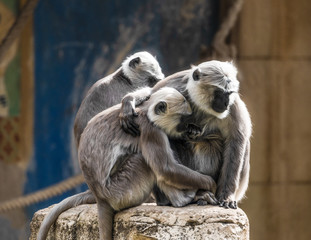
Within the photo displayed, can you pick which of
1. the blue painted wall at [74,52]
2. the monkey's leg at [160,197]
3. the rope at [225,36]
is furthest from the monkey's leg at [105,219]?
the rope at [225,36]

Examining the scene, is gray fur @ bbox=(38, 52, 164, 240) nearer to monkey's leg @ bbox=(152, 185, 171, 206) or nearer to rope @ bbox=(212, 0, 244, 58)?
monkey's leg @ bbox=(152, 185, 171, 206)

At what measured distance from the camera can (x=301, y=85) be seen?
922 centimetres

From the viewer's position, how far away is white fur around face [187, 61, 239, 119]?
16.7ft

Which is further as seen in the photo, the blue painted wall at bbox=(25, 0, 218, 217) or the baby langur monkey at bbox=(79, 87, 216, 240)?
the blue painted wall at bbox=(25, 0, 218, 217)

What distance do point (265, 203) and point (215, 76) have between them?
4.28 metres

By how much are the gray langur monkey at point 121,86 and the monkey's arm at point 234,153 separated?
4.33 ft

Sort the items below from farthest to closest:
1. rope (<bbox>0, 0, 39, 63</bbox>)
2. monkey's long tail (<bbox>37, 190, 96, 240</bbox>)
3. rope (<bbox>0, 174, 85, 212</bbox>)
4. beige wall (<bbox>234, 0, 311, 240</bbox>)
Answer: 1. beige wall (<bbox>234, 0, 311, 240</bbox>)
2. rope (<bbox>0, 174, 85, 212</bbox>)
3. rope (<bbox>0, 0, 39, 63</bbox>)
4. monkey's long tail (<bbox>37, 190, 96, 240</bbox>)

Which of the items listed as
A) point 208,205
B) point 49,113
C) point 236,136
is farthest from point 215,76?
point 49,113

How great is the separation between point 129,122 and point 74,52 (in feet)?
12.1

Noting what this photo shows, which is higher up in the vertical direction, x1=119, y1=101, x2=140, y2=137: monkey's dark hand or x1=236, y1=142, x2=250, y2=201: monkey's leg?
x1=119, y1=101, x2=140, y2=137: monkey's dark hand

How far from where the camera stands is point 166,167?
503cm

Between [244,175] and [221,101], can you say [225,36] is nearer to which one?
[244,175]

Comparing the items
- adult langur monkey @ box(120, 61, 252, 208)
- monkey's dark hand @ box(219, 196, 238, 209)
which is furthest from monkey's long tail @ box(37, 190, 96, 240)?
monkey's dark hand @ box(219, 196, 238, 209)

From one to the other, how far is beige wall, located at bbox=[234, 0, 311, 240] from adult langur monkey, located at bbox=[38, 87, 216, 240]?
3857mm
